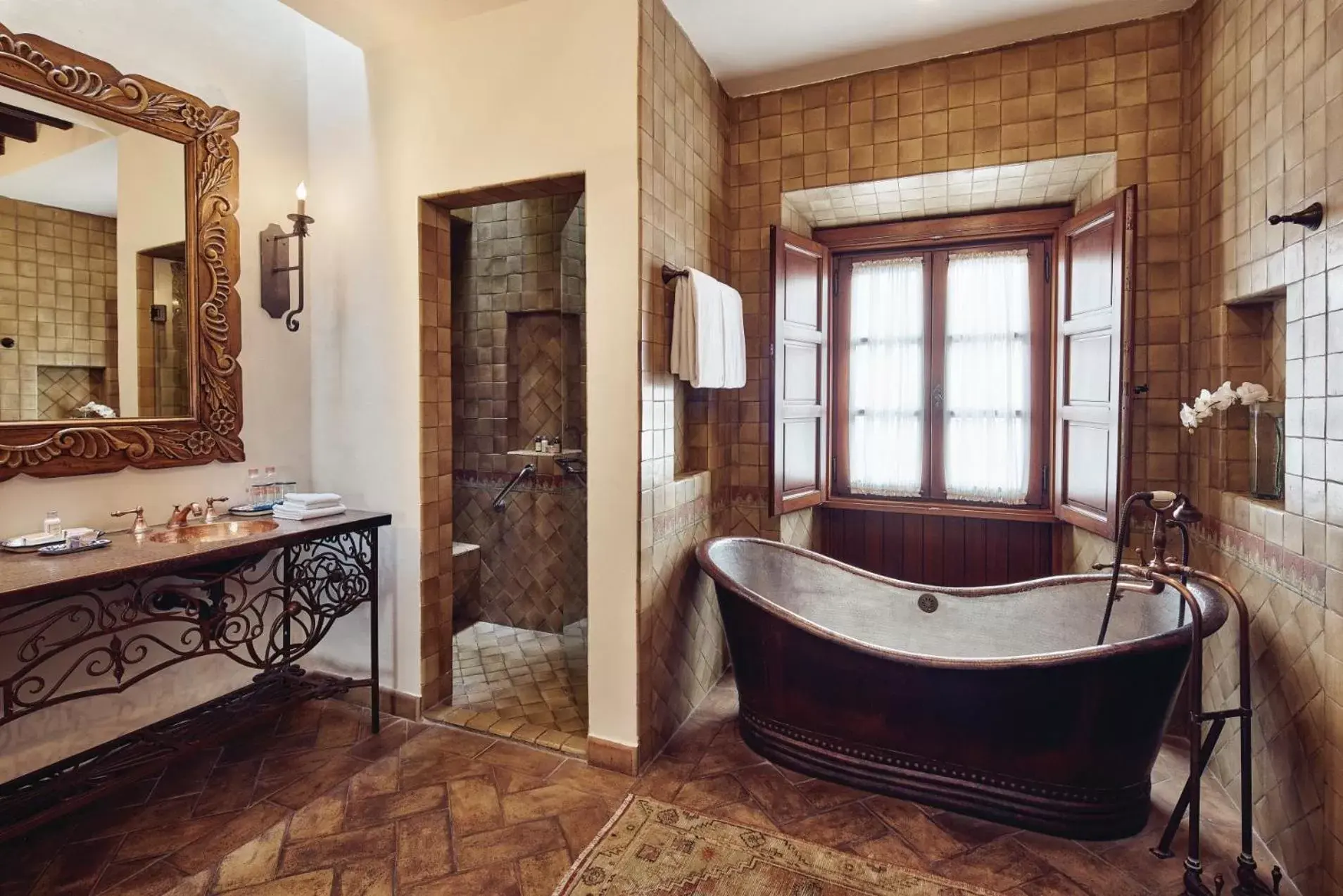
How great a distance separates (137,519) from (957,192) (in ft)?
11.5

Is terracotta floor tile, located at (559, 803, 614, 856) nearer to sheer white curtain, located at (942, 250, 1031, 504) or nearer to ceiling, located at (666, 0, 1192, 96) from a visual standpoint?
sheer white curtain, located at (942, 250, 1031, 504)

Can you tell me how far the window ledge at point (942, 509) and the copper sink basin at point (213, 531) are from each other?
245 cm

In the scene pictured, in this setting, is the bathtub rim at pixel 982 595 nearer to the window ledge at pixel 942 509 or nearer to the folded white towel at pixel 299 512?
the window ledge at pixel 942 509

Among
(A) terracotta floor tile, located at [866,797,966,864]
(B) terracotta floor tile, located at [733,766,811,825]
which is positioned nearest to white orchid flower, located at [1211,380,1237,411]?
(A) terracotta floor tile, located at [866,797,966,864]

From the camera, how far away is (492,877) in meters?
1.80

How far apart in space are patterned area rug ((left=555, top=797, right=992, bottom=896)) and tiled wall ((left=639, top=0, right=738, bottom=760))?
389 mm

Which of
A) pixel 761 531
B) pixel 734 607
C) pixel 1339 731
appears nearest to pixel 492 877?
pixel 734 607

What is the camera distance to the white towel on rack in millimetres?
2426

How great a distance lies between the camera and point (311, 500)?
2484 millimetres

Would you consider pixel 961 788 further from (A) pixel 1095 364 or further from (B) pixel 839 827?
(A) pixel 1095 364

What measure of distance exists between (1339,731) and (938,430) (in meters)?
1.91

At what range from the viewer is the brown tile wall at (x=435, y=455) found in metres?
2.65

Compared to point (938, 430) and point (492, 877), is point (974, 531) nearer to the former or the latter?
point (938, 430)

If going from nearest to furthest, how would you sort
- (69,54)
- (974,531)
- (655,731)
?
(69,54), (655,731), (974,531)
